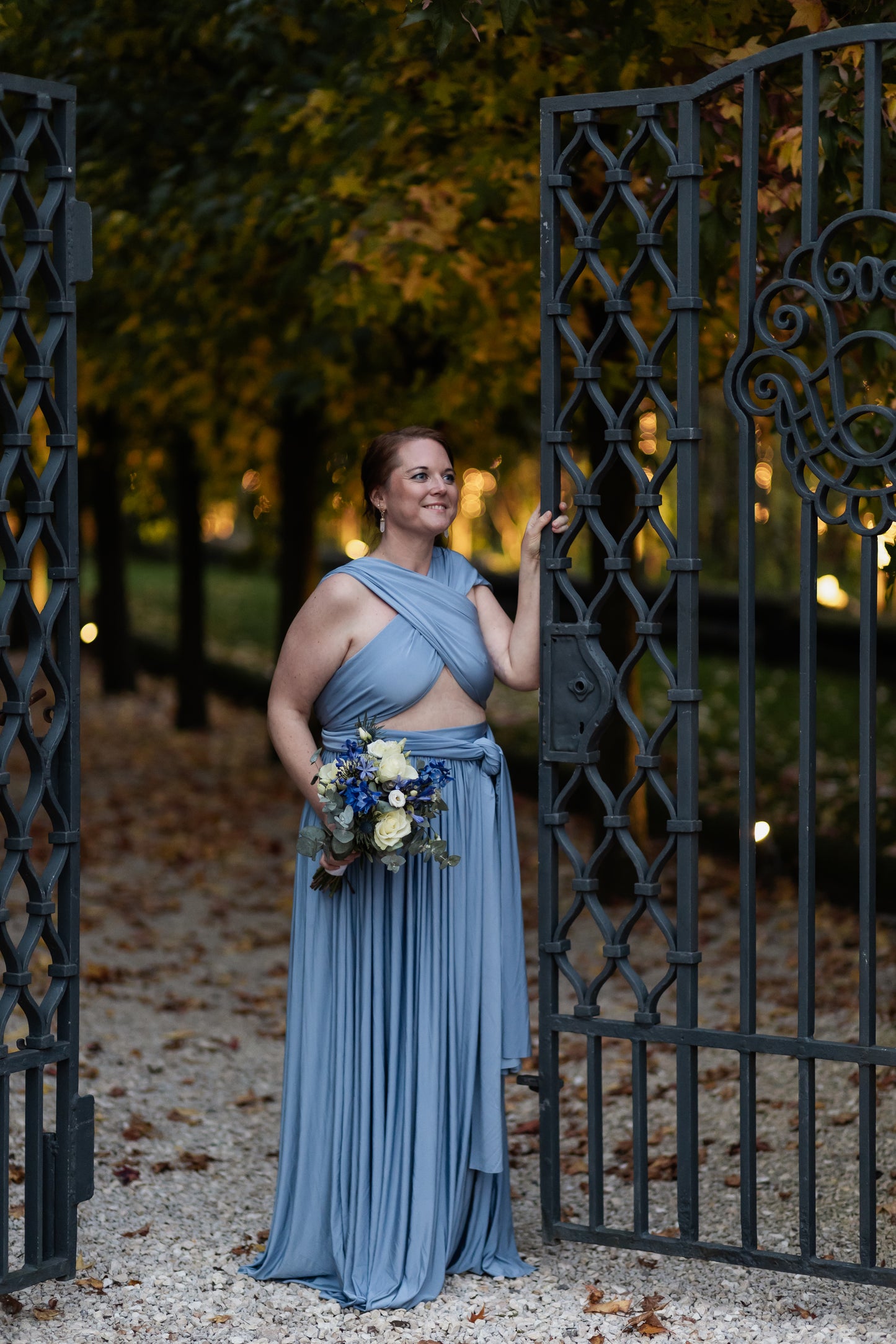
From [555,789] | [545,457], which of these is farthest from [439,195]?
[555,789]

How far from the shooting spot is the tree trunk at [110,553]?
14062mm

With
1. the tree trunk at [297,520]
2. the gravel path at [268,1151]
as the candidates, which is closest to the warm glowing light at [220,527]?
the tree trunk at [297,520]

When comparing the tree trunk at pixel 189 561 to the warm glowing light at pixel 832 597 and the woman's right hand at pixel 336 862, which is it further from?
the woman's right hand at pixel 336 862

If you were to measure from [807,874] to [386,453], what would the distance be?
4.78ft

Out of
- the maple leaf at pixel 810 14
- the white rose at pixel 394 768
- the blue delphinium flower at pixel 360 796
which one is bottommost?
the blue delphinium flower at pixel 360 796

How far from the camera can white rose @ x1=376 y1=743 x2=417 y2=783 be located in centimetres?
369

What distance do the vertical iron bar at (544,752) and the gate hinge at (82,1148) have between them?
3.75 feet

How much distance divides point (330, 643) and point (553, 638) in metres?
0.58

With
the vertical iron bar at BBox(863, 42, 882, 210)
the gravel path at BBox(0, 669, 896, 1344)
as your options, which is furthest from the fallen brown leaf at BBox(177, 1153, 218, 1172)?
the vertical iron bar at BBox(863, 42, 882, 210)

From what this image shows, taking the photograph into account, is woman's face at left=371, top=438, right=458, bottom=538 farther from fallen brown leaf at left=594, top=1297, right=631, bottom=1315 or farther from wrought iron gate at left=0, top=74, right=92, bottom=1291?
fallen brown leaf at left=594, top=1297, right=631, bottom=1315

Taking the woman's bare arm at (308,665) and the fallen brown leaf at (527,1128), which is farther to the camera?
the fallen brown leaf at (527,1128)

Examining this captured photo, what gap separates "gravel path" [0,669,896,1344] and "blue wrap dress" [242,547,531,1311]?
0.50ft

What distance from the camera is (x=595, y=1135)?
157 inches

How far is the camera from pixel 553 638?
13.4 ft
